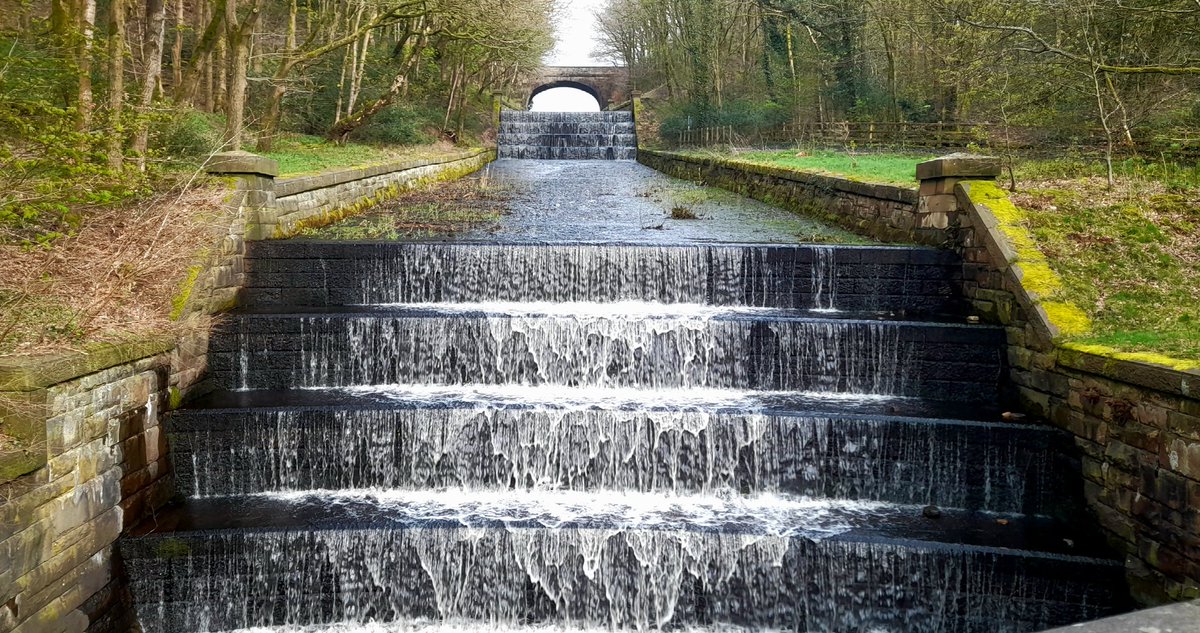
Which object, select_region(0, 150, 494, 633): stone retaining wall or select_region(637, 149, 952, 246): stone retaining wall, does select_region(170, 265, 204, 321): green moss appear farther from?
select_region(637, 149, 952, 246): stone retaining wall

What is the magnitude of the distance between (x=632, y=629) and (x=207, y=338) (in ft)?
17.1

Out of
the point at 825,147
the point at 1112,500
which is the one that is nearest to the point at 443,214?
the point at 1112,500

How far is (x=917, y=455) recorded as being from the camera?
7.15 metres

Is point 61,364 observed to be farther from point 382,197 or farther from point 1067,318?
point 382,197

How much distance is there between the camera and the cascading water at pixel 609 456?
6.34m

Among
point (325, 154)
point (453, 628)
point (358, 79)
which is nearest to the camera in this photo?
point (453, 628)

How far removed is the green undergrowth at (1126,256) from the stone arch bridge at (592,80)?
4668cm

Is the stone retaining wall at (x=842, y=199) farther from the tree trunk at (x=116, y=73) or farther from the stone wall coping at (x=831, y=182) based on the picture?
the tree trunk at (x=116, y=73)

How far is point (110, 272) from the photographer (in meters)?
7.74

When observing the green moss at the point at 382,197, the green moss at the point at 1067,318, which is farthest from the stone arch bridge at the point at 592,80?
the green moss at the point at 1067,318

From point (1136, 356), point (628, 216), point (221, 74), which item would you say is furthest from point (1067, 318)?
point (221, 74)

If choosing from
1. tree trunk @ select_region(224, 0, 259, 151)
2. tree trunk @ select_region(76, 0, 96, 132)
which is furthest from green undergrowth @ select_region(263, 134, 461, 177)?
tree trunk @ select_region(76, 0, 96, 132)

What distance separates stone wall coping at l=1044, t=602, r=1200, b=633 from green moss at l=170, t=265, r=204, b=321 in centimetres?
813

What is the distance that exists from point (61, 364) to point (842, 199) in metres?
11.2
